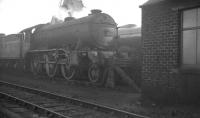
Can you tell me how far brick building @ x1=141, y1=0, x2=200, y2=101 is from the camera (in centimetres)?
723

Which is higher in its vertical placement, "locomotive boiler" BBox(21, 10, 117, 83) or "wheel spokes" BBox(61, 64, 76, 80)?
"locomotive boiler" BBox(21, 10, 117, 83)

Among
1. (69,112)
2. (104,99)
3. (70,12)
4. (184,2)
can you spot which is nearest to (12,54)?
(70,12)

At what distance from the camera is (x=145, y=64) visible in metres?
8.55

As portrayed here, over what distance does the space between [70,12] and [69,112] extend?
1821cm

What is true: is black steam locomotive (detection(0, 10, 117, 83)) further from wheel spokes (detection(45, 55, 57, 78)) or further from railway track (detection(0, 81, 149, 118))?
railway track (detection(0, 81, 149, 118))

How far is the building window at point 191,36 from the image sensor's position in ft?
23.6

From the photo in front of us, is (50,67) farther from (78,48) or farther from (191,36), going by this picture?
(191,36)

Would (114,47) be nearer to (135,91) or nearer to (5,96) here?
(135,91)

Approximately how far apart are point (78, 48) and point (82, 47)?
26cm

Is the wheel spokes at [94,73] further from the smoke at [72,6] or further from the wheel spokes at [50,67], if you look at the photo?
the smoke at [72,6]

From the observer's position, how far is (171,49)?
7672 millimetres

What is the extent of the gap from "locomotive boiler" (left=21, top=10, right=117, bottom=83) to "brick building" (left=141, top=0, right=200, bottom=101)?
157 inches

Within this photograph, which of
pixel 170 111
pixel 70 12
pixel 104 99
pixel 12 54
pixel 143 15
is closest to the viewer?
pixel 170 111

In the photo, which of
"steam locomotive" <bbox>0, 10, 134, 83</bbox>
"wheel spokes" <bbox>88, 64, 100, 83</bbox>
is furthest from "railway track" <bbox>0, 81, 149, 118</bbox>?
"steam locomotive" <bbox>0, 10, 134, 83</bbox>
